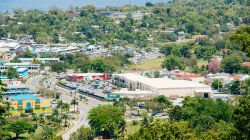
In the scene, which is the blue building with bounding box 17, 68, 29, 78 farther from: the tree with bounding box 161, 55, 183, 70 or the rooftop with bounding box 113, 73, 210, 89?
the tree with bounding box 161, 55, 183, 70

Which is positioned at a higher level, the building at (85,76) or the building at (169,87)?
the building at (169,87)

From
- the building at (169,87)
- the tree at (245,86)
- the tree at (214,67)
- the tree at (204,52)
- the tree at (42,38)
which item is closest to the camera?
the tree at (245,86)

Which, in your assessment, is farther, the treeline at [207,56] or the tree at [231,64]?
the treeline at [207,56]

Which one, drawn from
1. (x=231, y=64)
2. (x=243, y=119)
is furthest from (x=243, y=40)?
(x=231, y=64)

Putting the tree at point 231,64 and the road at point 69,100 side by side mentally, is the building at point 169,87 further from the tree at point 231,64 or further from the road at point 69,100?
the tree at point 231,64

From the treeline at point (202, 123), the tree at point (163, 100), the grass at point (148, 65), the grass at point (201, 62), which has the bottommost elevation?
the grass at point (148, 65)

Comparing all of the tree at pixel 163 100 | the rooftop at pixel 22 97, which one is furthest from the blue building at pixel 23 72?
the tree at pixel 163 100

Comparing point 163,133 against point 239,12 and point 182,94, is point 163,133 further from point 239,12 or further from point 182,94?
point 239,12
